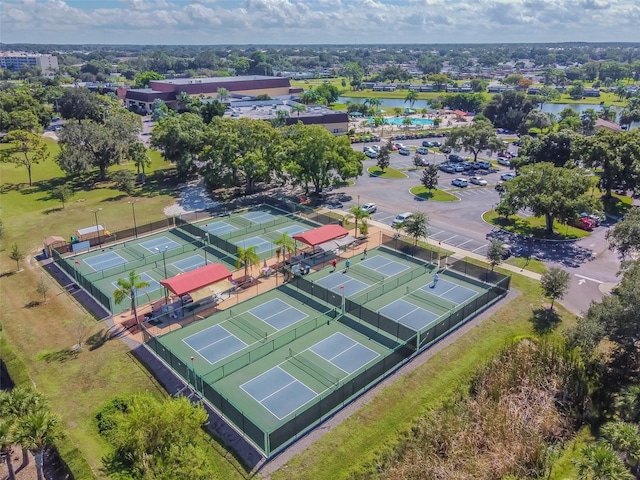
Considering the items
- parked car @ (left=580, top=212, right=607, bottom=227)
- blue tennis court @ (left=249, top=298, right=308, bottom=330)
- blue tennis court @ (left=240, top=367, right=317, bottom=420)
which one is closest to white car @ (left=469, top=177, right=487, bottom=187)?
parked car @ (left=580, top=212, right=607, bottom=227)

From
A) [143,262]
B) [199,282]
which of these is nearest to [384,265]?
[199,282]

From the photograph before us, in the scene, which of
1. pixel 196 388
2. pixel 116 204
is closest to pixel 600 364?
pixel 196 388

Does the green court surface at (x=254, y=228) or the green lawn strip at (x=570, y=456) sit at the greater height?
the green court surface at (x=254, y=228)

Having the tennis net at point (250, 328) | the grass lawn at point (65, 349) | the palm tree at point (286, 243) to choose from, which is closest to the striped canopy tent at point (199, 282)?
the tennis net at point (250, 328)

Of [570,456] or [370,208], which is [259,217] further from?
[570,456]

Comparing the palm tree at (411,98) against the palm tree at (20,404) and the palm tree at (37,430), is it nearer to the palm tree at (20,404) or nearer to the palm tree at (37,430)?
the palm tree at (20,404)

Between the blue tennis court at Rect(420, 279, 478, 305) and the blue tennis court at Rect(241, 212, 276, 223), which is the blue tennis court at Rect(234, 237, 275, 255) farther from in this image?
the blue tennis court at Rect(420, 279, 478, 305)
